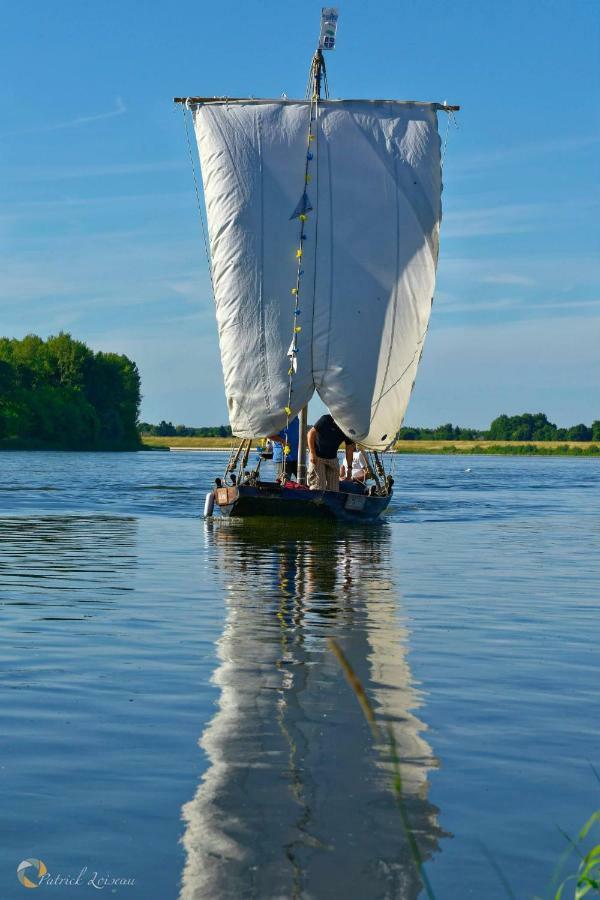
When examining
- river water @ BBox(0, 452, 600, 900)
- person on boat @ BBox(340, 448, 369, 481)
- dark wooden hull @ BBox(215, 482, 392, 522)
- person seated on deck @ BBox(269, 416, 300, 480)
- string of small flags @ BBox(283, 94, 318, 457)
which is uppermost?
string of small flags @ BBox(283, 94, 318, 457)

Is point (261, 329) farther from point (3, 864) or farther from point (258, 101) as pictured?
point (3, 864)

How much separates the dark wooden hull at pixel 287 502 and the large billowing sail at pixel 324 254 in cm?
249

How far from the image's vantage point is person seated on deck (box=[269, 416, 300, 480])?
26.8 meters

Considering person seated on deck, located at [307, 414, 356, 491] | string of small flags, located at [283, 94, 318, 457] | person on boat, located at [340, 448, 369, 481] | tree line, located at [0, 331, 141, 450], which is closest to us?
person seated on deck, located at [307, 414, 356, 491]

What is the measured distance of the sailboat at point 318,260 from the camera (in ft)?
86.0

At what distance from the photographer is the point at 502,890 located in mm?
4328

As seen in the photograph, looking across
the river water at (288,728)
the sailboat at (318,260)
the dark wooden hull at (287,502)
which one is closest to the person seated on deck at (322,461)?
the dark wooden hull at (287,502)

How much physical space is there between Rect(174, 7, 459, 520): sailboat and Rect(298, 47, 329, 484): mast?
48 millimetres

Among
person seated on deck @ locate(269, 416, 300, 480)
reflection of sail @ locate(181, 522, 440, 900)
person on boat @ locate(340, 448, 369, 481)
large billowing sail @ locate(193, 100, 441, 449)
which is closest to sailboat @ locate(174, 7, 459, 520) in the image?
large billowing sail @ locate(193, 100, 441, 449)

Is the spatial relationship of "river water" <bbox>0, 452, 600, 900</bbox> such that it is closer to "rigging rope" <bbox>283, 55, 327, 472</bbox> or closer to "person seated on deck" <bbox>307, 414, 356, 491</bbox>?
"person seated on deck" <bbox>307, 414, 356, 491</bbox>

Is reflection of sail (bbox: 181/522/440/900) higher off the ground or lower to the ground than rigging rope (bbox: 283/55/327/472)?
lower

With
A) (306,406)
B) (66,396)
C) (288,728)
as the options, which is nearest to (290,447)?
(306,406)

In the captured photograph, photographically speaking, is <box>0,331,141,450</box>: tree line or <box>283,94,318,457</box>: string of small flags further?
<box>0,331,141,450</box>: tree line

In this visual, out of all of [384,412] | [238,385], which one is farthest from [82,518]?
[384,412]
